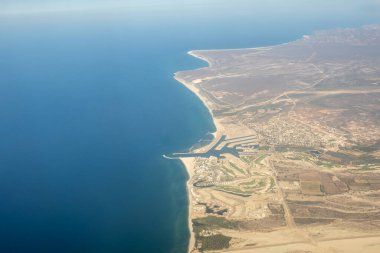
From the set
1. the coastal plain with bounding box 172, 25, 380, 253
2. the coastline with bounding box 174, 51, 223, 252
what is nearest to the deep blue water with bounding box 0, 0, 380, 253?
the coastline with bounding box 174, 51, 223, 252

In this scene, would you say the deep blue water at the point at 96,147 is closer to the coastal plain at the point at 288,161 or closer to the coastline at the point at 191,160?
the coastline at the point at 191,160

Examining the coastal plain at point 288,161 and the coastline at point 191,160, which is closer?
the coastal plain at point 288,161

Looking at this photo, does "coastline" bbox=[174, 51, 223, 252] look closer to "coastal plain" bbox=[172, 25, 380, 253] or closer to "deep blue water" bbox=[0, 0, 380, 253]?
"coastal plain" bbox=[172, 25, 380, 253]

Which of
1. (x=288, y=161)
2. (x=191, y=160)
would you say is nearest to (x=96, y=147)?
(x=191, y=160)

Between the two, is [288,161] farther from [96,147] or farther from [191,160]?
[96,147]

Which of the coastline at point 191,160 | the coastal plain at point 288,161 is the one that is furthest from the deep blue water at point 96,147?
the coastal plain at point 288,161

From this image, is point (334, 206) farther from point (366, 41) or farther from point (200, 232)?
point (366, 41)
